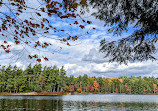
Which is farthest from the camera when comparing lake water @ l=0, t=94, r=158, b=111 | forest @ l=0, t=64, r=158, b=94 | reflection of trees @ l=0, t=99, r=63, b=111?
forest @ l=0, t=64, r=158, b=94

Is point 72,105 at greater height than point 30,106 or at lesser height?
lesser

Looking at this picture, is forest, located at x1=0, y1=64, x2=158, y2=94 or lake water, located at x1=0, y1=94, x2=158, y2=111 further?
forest, located at x1=0, y1=64, x2=158, y2=94

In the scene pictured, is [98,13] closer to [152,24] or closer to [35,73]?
[152,24]

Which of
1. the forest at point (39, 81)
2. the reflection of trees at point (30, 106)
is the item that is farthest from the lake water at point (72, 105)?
the forest at point (39, 81)

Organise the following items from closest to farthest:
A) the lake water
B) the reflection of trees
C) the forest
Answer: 1. the reflection of trees
2. the lake water
3. the forest

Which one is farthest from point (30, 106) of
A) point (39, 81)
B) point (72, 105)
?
point (39, 81)

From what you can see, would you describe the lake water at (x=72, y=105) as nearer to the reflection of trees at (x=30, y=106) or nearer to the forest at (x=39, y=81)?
the reflection of trees at (x=30, y=106)

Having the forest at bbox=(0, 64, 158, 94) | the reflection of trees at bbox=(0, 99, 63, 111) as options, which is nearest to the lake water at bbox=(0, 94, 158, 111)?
the reflection of trees at bbox=(0, 99, 63, 111)

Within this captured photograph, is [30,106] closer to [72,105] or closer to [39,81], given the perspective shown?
[72,105]

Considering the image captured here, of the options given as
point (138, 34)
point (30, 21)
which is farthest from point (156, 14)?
Result: point (30, 21)

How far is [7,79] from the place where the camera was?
70.9 meters

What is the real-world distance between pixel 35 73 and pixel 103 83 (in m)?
48.9

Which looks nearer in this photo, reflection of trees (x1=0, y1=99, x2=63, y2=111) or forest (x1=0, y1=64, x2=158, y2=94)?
reflection of trees (x1=0, y1=99, x2=63, y2=111)

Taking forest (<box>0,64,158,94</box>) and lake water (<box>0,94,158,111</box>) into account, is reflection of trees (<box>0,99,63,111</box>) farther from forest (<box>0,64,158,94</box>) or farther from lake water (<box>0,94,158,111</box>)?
forest (<box>0,64,158,94</box>)
